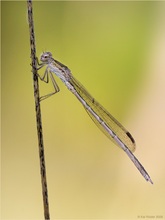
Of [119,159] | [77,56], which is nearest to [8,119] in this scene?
[77,56]

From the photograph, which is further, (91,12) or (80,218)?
(91,12)

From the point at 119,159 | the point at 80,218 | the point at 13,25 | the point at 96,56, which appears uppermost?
the point at 13,25

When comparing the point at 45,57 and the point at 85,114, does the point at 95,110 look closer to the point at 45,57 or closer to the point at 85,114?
the point at 85,114

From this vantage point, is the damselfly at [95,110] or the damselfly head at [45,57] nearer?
the damselfly head at [45,57]

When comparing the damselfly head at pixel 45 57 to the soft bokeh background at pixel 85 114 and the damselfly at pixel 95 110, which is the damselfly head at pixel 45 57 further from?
the soft bokeh background at pixel 85 114

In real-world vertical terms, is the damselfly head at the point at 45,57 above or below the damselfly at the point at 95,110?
above

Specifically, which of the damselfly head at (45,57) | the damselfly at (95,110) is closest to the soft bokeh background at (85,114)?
the damselfly at (95,110)

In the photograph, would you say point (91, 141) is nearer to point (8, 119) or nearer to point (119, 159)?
point (119, 159)

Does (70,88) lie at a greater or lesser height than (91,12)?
lesser
